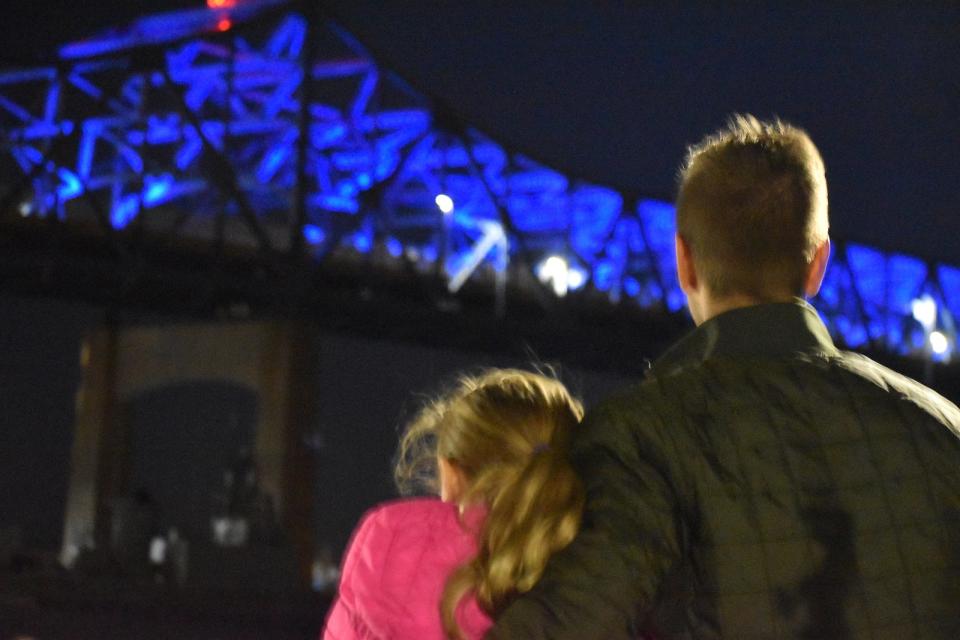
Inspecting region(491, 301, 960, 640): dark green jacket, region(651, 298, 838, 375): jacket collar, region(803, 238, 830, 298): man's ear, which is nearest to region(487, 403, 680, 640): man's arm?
region(491, 301, 960, 640): dark green jacket

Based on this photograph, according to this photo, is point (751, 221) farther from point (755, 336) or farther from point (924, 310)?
point (924, 310)

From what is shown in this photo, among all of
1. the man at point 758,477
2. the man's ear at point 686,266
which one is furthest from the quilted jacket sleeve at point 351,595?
the man's ear at point 686,266

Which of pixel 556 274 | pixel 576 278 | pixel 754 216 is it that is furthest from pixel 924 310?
pixel 754 216

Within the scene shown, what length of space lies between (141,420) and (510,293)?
63.1 feet

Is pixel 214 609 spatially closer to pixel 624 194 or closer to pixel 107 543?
pixel 107 543

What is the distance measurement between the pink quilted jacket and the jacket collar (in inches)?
25.5

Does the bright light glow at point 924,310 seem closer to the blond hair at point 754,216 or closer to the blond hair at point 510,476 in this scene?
the blond hair at point 510,476

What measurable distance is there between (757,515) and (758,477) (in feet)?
0.17

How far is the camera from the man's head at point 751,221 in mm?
1853

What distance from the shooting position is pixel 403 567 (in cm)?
234

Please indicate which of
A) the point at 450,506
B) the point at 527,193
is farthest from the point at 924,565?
the point at 527,193

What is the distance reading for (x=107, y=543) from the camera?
23.2m

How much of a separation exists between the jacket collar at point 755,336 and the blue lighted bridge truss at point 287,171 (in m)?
34.5

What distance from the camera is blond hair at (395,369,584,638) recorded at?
1779 mm
